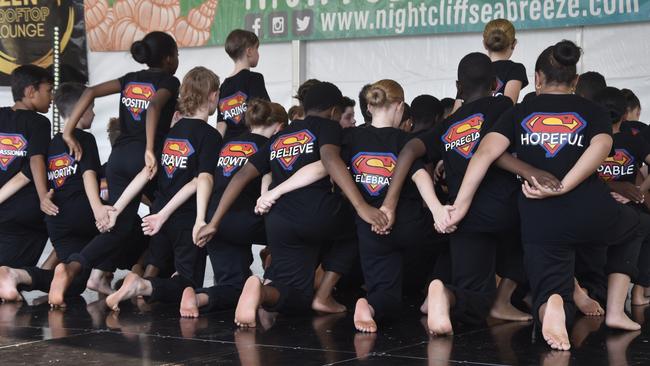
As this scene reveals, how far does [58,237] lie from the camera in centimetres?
712

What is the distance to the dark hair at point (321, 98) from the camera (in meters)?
5.98

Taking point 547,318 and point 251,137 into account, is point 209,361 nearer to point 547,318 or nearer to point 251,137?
point 547,318

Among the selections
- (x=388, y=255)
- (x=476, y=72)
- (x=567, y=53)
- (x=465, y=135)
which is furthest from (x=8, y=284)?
(x=567, y=53)

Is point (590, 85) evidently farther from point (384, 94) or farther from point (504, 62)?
point (384, 94)

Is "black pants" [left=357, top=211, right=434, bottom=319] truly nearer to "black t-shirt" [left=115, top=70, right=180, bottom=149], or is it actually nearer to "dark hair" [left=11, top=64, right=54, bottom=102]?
"black t-shirt" [left=115, top=70, right=180, bottom=149]

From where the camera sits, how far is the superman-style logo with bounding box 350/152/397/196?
5711 millimetres

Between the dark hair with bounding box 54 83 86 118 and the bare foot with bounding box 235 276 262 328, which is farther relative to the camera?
the dark hair with bounding box 54 83 86 118

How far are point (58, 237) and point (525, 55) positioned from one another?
3.98 m

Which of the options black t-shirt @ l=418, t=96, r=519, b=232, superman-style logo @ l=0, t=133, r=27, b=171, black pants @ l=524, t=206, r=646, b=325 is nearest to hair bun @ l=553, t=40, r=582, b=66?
black t-shirt @ l=418, t=96, r=519, b=232

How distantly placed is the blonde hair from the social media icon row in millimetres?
4018

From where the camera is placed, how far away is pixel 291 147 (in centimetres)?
593

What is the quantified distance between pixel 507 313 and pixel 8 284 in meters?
3.10

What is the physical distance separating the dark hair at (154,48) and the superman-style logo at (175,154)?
2.39ft

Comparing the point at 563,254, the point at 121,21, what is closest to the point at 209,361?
the point at 563,254
